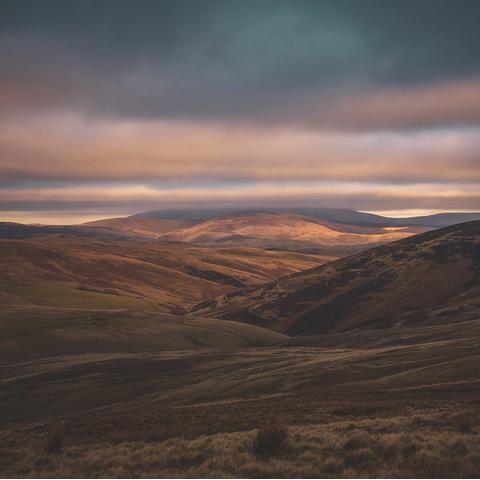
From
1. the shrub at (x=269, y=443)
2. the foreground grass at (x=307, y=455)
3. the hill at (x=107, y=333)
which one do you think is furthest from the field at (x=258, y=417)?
the hill at (x=107, y=333)

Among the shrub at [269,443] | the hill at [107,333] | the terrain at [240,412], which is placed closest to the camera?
the terrain at [240,412]

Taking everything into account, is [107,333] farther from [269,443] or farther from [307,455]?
[307,455]

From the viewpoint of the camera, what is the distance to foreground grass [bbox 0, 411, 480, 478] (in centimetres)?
1850

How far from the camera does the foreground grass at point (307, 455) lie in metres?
18.5

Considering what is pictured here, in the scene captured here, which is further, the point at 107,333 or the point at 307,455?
the point at 107,333

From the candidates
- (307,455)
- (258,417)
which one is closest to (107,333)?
(258,417)

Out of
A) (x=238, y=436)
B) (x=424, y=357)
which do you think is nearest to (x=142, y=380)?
(x=424, y=357)

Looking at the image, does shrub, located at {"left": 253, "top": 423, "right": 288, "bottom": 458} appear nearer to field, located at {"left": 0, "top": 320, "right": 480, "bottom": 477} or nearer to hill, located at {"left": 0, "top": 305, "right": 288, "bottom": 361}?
field, located at {"left": 0, "top": 320, "right": 480, "bottom": 477}

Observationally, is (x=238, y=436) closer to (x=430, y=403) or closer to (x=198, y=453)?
(x=198, y=453)

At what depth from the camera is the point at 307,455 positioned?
20.3 m

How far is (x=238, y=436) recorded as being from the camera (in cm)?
2509

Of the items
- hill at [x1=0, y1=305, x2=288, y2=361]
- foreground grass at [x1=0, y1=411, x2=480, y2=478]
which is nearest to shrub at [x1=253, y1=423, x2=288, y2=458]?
foreground grass at [x1=0, y1=411, x2=480, y2=478]

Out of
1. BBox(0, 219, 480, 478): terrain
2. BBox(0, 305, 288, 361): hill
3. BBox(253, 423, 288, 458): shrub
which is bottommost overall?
BBox(0, 305, 288, 361): hill

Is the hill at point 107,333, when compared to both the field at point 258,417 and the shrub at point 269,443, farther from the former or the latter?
the shrub at point 269,443
